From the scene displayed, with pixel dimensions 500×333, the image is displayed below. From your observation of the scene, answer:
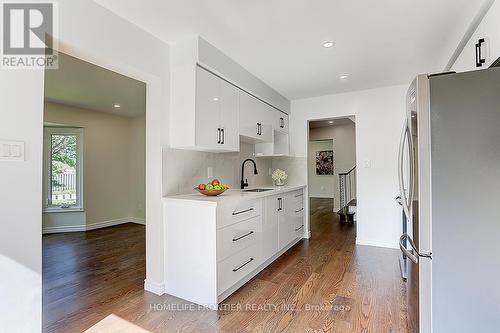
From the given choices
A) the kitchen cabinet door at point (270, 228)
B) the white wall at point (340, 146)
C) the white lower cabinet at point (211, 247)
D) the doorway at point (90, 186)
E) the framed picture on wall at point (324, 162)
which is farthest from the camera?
the framed picture on wall at point (324, 162)

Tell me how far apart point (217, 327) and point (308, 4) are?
242 centimetres

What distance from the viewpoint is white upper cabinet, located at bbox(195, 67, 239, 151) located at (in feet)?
7.77

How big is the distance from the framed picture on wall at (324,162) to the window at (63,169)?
752 cm

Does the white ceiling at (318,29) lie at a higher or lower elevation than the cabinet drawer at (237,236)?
higher

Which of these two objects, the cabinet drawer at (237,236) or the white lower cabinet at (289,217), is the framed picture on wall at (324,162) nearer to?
the white lower cabinet at (289,217)

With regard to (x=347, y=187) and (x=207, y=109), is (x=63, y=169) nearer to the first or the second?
(x=207, y=109)

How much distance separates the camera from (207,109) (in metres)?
2.46

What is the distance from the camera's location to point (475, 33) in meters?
2.01

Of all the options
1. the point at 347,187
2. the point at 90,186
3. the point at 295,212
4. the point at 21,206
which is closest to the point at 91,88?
the point at 90,186

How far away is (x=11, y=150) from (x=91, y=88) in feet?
8.75

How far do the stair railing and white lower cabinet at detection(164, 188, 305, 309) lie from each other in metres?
4.24

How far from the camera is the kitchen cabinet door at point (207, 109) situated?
92.7 inches

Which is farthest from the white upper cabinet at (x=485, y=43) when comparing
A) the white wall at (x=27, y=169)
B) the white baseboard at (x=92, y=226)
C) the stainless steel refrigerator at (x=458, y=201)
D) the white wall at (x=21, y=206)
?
the white baseboard at (x=92, y=226)

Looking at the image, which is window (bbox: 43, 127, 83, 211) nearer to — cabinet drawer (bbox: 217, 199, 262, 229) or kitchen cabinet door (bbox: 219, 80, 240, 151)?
kitchen cabinet door (bbox: 219, 80, 240, 151)
